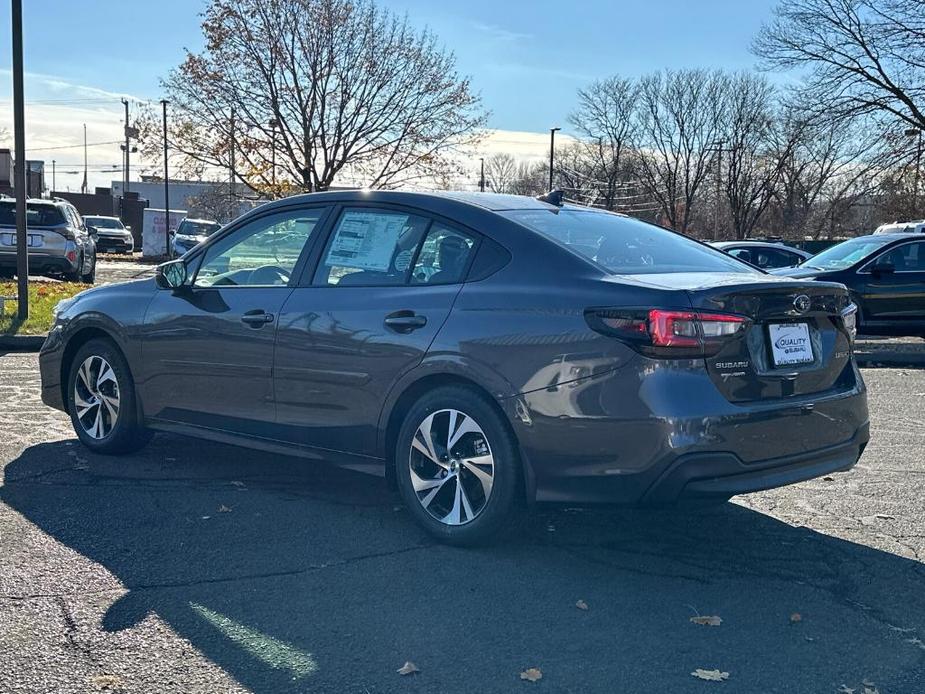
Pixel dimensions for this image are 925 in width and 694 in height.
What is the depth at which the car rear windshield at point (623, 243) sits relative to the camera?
15.1 ft

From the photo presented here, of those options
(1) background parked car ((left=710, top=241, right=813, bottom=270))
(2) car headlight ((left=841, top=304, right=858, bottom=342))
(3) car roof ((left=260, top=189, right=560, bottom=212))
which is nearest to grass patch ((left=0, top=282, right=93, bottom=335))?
(3) car roof ((left=260, top=189, right=560, bottom=212))

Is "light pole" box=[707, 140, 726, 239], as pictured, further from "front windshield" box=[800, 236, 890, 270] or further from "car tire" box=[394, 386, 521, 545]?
"car tire" box=[394, 386, 521, 545]

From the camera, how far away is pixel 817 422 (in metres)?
4.38

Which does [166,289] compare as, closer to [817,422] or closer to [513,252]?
[513,252]

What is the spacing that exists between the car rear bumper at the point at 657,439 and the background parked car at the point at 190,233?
32.1 m

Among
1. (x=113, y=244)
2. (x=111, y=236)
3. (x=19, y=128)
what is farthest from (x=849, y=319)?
(x=113, y=244)

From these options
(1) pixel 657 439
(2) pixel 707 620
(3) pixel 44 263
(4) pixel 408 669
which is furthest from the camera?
(3) pixel 44 263

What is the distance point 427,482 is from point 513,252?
1114 millimetres

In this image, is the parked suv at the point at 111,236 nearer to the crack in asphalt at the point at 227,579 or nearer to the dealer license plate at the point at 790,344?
the crack in asphalt at the point at 227,579

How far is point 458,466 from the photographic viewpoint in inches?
178

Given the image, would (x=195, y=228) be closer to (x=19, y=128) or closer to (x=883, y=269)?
(x=19, y=128)

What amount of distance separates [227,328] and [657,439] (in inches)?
99.9

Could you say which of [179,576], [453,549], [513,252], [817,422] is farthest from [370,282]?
[817,422]

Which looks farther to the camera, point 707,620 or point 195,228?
point 195,228
